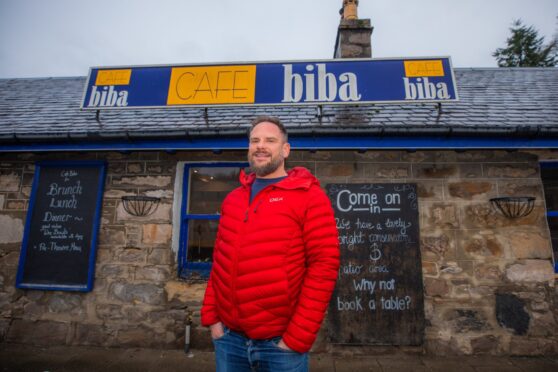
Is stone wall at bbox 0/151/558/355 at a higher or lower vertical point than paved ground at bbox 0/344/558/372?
higher

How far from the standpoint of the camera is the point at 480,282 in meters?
3.36

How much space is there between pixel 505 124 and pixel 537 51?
22.2m

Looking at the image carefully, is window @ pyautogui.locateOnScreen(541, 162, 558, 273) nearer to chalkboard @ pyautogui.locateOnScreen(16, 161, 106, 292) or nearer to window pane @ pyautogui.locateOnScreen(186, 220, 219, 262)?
window pane @ pyautogui.locateOnScreen(186, 220, 219, 262)

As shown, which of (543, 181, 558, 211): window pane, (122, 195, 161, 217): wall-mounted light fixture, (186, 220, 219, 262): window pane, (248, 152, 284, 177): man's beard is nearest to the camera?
(248, 152, 284, 177): man's beard

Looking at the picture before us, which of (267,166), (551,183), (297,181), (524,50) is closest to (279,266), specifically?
(297,181)

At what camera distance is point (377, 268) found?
11.1 ft

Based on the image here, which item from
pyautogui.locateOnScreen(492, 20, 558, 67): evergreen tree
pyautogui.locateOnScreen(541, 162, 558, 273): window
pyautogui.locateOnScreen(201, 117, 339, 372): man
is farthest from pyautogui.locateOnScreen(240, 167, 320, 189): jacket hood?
pyautogui.locateOnScreen(492, 20, 558, 67): evergreen tree

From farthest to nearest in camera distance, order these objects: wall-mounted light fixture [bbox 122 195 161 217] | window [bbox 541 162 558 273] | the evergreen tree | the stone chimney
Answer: the evergreen tree
the stone chimney
window [bbox 541 162 558 273]
wall-mounted light fixture [bbox 122 195 161 217]

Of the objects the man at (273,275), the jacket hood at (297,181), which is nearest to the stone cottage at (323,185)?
the jacket hood at (297,181)

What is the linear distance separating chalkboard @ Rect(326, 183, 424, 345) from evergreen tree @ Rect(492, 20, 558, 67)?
2167 cm

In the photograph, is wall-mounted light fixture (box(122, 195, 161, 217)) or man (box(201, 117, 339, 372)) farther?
wall-mounted light fixture (box(122, 195, 161, 217))

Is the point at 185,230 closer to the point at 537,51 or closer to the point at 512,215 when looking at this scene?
the point at 512,215

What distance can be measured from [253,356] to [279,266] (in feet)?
1.60

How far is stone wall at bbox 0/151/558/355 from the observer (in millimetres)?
3297
